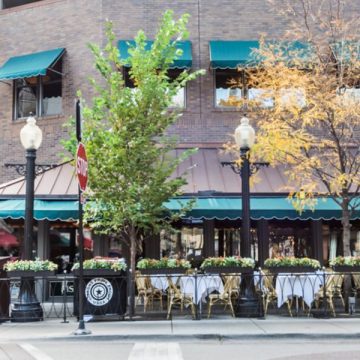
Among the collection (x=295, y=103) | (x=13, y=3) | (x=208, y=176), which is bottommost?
(x=208, y=176)

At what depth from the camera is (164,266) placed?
11.9 meters

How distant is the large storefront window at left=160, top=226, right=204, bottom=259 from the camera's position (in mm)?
16219

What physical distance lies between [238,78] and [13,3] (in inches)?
322

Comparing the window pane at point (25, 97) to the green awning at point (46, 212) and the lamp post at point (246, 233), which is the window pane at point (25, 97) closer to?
the green awning at point (46, 212)

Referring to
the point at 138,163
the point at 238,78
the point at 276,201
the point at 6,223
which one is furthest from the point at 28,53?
the point at 276,201

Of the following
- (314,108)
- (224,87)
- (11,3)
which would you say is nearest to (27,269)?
(314,108)

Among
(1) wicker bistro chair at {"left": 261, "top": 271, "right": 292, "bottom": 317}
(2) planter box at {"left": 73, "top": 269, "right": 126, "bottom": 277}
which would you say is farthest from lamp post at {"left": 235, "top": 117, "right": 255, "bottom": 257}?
(2) planter box at {"left": 73, "top": 269, "right": 126, "bottom": 277}

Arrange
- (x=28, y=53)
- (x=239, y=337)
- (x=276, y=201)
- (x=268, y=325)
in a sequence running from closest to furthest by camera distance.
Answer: (x=239, y=337)
(x=268, y=325)
(x=276, y=201)
(x=28, y=53)

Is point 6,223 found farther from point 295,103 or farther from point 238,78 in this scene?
point 295,103

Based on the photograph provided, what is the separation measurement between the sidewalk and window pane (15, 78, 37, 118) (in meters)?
8.49

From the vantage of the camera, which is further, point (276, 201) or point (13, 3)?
point (13, 3)

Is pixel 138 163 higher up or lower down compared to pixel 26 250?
higher up

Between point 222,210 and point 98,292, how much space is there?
3779 mm

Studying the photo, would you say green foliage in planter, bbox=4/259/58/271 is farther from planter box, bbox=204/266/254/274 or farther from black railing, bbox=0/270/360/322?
planter box, bbox=204/266/254/274
